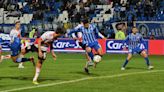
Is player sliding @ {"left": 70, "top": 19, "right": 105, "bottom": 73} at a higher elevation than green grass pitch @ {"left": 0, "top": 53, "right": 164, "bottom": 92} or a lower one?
higher

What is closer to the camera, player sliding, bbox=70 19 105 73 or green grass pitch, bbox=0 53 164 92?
green grass pitch, bbox=0 53 164 92

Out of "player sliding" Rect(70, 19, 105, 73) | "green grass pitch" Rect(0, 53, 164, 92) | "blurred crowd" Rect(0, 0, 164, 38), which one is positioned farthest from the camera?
"blurred crowd" Rect(0, 0, 164, 38)

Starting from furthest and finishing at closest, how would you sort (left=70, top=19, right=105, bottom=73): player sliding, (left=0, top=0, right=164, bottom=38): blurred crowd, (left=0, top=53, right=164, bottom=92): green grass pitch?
(left=0, top=0, right=164, bottom=38): blurred crowd < (left=70, top=19, right=105, bottom=73): player sliding < (left=0, top=53, right=164, bottom=92): green grass pitch

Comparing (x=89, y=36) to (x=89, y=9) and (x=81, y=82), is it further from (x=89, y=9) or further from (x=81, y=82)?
(x=89, y=9)

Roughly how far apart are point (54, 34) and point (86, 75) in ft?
12.4

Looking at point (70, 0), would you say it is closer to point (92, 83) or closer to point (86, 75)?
point (86, 75)

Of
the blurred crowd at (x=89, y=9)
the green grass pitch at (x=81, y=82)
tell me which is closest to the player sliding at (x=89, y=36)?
the green grass pitch at (x=81, y=82)

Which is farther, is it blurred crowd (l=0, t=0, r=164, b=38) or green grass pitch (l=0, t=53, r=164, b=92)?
blurred crowd (l=0, t=0, r=164, b=38)

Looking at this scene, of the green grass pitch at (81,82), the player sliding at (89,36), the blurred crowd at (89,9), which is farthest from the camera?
the blurred crowd at (89,9)

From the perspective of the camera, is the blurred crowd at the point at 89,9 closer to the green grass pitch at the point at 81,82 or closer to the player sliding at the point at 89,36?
the player sliding at the point at 89,36

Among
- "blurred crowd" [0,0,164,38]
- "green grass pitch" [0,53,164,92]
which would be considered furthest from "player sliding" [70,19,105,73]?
"blurred crowd" [0,0,164,38]

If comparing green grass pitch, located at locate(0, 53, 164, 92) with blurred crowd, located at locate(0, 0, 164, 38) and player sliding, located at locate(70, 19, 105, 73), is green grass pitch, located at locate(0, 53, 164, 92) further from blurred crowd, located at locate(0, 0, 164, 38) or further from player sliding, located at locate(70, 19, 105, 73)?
blurred crowd, located at locate(0, 0, 164, 38)

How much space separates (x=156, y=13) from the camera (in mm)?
45438

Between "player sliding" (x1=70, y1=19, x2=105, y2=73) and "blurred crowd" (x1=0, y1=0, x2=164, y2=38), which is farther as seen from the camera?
"blurred crowd" (x1=0, y1=0, x2=164, y2=38)
